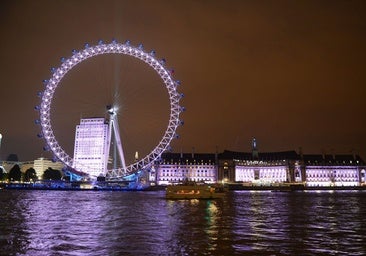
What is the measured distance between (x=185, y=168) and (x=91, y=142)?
49.7 m

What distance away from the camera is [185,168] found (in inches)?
6531

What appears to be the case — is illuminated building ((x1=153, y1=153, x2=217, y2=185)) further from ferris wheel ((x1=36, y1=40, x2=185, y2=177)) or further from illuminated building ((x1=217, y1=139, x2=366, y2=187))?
ferris wheel ((x1=36, y1=40, x2=185, y2=177))

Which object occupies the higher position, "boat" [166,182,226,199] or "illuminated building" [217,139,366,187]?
"illuminated building" [217,139,366,187]

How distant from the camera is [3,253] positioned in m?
15.0

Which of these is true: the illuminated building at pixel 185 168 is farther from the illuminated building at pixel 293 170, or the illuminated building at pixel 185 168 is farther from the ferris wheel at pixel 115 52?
the ferris wheel at pixel 115 52

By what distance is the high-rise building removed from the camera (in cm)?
12456

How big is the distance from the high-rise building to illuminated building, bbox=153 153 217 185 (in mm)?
37640

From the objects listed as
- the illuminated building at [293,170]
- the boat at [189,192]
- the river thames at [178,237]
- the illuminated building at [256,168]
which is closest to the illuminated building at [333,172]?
the illuminated building at [293,170]

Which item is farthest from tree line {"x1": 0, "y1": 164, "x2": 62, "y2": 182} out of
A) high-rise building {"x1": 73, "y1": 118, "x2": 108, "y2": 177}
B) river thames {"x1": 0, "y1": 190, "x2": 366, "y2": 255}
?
river thames {"x1": 0, "y1": 190, "x2": 366, "y2": 255}

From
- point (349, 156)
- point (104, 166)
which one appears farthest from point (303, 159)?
point (104, 166)

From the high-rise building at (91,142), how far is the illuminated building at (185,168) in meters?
37.6

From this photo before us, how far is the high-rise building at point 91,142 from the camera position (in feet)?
409

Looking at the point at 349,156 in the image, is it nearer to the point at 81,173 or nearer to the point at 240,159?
the point at 240,159

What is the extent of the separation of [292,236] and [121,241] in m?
8.15
